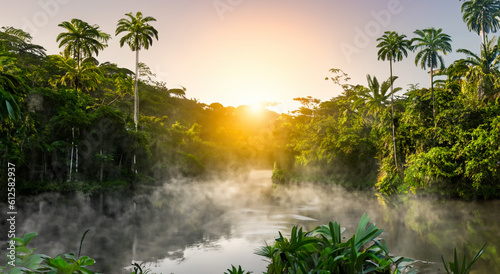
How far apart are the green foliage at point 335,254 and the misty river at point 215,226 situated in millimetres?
5865

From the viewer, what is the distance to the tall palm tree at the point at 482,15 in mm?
40344

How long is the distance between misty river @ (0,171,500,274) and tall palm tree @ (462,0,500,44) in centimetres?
3132

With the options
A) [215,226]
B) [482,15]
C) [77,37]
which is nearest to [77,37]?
[77,37]

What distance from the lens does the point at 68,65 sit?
93.4 ft

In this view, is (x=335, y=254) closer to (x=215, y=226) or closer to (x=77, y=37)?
(x=215, y=226)

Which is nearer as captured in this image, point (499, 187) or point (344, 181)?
point (499, 187)

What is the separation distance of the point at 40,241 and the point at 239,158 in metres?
56.4

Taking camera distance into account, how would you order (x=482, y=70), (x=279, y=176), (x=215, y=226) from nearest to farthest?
1. (x=215, y=226)
2. (x=482, y=70)
3. (x=279, y=176)

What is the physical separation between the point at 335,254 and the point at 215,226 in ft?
44.6

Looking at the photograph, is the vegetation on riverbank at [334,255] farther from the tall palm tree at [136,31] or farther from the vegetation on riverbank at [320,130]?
the tall palm tree at [136,31]

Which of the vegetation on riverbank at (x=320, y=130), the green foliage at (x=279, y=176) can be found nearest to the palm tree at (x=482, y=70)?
the vegetation on riverbank at (x=320, y=130)

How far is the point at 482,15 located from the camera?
4125 centimetres

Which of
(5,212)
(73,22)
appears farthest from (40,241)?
(73,22)

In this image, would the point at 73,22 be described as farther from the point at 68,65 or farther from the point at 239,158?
the point at 239,158
